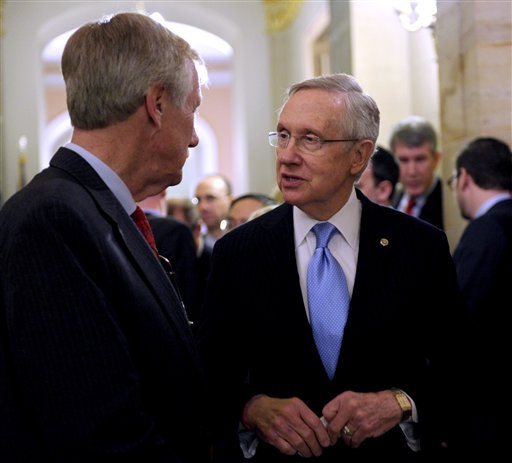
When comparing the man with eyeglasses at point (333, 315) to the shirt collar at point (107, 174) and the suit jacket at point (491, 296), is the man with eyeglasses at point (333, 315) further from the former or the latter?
the suit jacket at point (491, 296)

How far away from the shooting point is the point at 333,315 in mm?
2717

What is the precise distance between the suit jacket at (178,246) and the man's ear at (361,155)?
1579 mm

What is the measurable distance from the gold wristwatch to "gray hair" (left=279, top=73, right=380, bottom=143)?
32.3 inches

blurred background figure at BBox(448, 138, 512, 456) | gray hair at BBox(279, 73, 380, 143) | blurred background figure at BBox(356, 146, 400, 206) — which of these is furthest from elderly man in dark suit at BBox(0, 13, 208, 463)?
blurred background figure at BBox(356, 146, 400, 206)

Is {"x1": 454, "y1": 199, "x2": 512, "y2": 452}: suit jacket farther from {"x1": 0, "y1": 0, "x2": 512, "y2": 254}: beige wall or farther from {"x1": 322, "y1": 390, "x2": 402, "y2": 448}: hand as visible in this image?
{"x1": 322, "y1": 390, "x2": 402, "y2": 448}: hand

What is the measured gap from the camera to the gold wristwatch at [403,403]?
2617mm

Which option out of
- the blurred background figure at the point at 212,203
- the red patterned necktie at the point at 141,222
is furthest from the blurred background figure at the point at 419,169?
the red patterned necktie at the point at 141,222

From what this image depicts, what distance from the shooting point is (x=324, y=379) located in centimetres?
266

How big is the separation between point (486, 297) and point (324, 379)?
169cm

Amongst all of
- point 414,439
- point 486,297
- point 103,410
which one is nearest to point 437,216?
point 486,297

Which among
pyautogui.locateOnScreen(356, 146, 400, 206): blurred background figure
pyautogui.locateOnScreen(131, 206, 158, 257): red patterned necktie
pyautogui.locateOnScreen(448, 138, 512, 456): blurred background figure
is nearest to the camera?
pyautogui.locateOnScreen(131, 206, 158, 257): red patterned necktie

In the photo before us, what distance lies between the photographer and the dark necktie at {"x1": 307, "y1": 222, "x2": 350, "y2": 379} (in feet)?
8.85

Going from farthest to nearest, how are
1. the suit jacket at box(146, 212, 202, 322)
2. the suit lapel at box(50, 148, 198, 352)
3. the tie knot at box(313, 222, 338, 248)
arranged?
the suit jacket at box(146, 212, 202, 322), the tie knot at box(313, 222, 338, 248), the suit lapel at box(50, 148, 198, 352)

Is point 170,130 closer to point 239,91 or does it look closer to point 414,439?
point 414,439
